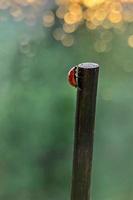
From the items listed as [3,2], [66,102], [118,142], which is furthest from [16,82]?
[118,142]

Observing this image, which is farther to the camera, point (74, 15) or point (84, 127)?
point (74, 15)

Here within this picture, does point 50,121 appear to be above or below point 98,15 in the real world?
below

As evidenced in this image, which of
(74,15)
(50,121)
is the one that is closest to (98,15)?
(74,15)

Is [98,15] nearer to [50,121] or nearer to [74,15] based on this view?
[74,15]

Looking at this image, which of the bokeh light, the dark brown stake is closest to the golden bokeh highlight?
the bokeh light

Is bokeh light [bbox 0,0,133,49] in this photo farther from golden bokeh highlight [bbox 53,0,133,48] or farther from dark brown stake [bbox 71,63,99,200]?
dark brown stake [bbox 71,63,99,200]

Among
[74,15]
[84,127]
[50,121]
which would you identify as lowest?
[50,121]

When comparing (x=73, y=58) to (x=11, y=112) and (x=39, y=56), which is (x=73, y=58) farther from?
(x=11, y=112)

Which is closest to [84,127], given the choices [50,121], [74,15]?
[50,121]
